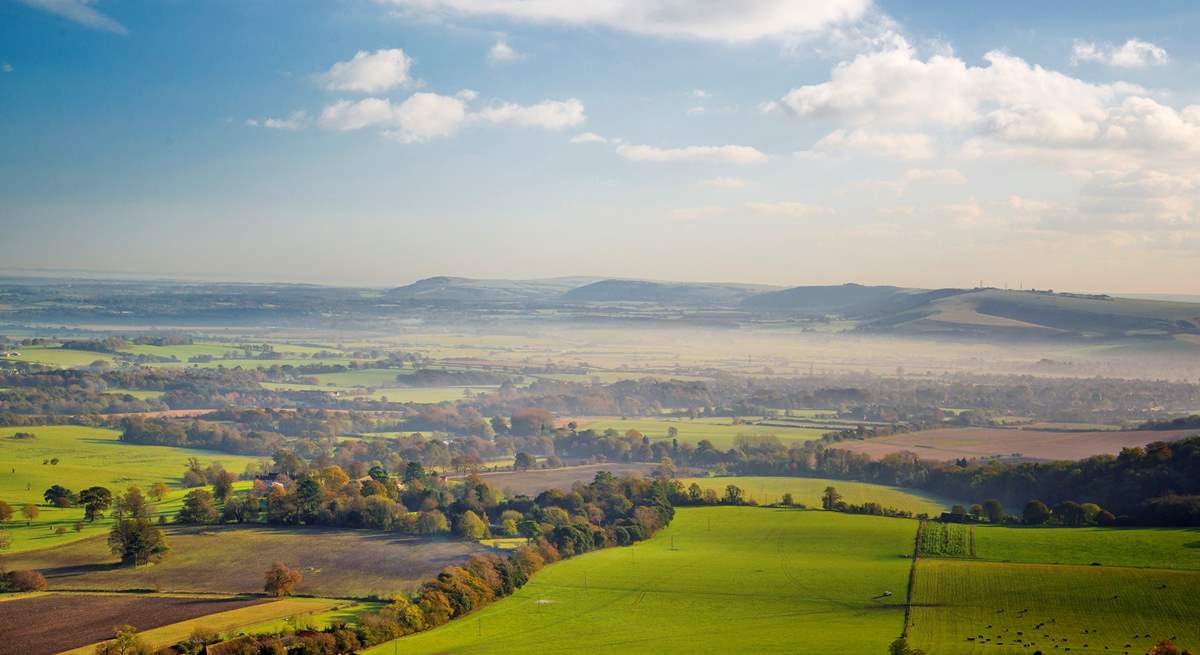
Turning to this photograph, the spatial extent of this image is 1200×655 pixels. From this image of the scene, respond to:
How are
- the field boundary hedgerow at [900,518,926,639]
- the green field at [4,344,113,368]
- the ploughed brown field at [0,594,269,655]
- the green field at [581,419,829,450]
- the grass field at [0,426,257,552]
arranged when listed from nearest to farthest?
the ploughed brown field at [0,594,269,655] → the field boundary hedgerow at [900,518,926,639] → the grass field at [0,426,257,552] → the green field at [581,419,829,450] → the green field at [4,344,113,368]

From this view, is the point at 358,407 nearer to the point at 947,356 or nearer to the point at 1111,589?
the point at 1111,589

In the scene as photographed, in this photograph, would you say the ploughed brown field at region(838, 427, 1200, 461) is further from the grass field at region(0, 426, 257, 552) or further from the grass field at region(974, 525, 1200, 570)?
the grass field at region(0, 426, 257, 552)

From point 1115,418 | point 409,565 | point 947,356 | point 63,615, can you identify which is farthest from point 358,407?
point 947,356

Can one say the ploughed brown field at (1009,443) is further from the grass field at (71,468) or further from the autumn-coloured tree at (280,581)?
the grass field at (71,468)

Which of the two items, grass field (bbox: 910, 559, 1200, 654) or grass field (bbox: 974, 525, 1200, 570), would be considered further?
grass field (bbox: 974, 525, 1200, 570)

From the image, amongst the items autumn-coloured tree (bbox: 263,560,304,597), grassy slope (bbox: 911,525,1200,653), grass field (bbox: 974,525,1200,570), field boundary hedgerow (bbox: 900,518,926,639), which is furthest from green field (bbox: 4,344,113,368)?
grassy slope (bbox: 911,525,1200,653)
